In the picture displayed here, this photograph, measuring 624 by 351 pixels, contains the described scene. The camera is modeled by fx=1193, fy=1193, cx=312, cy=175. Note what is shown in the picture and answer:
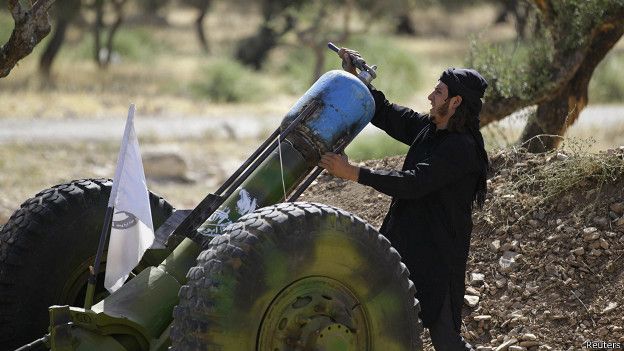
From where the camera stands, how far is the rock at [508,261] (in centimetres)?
644

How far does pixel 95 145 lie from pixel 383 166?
9.94 m

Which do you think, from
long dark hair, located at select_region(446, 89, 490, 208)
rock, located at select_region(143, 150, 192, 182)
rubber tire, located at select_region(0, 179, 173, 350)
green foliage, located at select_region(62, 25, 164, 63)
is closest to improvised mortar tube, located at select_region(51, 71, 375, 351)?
long dark hair, located at select_region(446, 89, 490, 208)

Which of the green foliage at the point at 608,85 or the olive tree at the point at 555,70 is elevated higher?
the green foliage at the point at 608,85

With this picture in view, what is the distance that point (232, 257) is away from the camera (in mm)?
4406

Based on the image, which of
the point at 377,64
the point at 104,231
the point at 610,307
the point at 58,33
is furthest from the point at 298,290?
the point at 58,33

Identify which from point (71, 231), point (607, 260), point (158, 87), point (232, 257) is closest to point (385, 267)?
point (232, 257)

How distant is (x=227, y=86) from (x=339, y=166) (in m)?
19.3

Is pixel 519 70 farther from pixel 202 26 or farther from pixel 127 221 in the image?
pixel 202 26

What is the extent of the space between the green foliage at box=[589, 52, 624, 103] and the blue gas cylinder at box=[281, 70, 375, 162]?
18262 mm

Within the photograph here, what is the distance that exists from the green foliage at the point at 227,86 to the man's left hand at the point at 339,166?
61.5 feet

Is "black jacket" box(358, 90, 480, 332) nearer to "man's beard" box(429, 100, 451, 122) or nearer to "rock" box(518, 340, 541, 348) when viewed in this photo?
"man's beard" box(429, 100, 451, 122)

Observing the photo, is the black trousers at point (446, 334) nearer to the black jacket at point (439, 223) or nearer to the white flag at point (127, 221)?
the black jacket at point (439, 223)

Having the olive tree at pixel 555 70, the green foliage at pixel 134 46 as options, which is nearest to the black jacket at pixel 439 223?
the olive tree at pixel 555 70

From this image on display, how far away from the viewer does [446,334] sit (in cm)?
523
